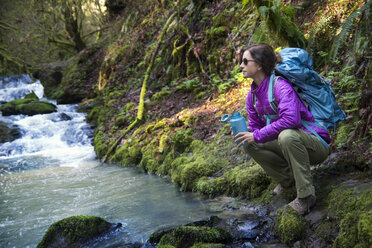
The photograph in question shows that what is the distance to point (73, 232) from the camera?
3750 mm

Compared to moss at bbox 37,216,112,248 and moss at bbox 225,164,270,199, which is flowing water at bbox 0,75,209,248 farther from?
moss at bbox 225,164,270,199

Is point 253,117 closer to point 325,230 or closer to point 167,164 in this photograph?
point 325,230

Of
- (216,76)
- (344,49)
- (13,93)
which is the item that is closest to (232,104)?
(216,76)

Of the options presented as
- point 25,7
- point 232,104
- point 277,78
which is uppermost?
point 25,7

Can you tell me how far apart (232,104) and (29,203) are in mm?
4510

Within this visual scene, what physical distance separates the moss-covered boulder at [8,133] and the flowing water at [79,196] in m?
0.82

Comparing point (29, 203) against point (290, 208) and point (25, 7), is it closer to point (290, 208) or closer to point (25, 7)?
point (290, 208)

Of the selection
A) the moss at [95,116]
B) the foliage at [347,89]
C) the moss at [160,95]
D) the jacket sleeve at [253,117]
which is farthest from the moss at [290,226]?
the moss at [95,116]

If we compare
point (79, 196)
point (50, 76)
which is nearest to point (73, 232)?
point (79, 196)

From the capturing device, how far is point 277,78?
124 inches

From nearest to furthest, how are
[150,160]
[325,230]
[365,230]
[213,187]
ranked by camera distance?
[365,230] < [325,230] < [213,187] < [150,160]

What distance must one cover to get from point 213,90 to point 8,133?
961 cm

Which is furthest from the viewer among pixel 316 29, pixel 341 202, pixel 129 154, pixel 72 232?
pixel 129 154

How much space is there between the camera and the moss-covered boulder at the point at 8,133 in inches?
504
